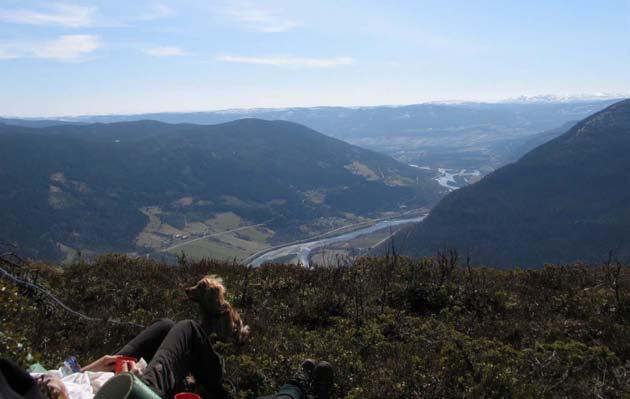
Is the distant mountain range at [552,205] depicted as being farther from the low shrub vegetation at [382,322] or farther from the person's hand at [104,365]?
the person's hand at [104,365]

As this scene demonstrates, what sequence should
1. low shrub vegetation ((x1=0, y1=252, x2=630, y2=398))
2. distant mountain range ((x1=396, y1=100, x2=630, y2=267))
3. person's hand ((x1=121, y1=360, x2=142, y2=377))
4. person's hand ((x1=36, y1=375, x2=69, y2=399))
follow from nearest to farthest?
person's hand ((x1=36, y1=375, x2=69, y2=399)) → person's hand ((x1=121, y1=360, x2=142, y2=377)) → low shrub vegetation ((x1=0, y1=252, x2=630, y2=398)) → distant mountain range ((x1=396, y1=100, x2=630, y2=267))

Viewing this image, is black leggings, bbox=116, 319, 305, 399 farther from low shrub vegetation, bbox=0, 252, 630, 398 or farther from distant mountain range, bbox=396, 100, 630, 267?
distant mountain range, bbox=396, 100, 630, 267

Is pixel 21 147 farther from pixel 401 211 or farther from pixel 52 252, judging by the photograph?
pixel 401 211

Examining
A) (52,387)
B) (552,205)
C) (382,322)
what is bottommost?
(552,205)

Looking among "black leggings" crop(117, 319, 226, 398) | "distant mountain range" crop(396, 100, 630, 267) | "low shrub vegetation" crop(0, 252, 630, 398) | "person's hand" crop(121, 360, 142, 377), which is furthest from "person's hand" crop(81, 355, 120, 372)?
"distant mountain range" crop(396, 100, 630, 267)

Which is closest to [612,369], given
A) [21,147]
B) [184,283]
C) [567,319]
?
[567,319]

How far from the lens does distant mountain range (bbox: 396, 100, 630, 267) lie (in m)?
101

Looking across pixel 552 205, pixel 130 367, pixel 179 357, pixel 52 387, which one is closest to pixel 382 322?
pixel 179 357

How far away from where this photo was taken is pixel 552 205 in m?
133

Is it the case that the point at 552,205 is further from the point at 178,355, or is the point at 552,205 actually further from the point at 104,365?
the point at 104,365

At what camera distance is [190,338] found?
4965 mm

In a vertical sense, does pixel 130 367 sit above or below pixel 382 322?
above

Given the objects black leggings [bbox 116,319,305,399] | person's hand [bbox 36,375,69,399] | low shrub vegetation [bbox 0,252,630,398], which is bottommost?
low shrub vegetation [bbox 0,252,630,398]

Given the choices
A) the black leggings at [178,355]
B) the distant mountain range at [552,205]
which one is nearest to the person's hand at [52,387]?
the black leggings at [178,355]
